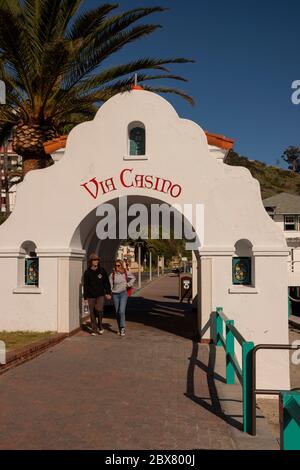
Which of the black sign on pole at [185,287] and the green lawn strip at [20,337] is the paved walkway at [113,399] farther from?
the black sign on pole at [185,287]

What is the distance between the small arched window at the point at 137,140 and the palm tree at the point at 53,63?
56.5 inches

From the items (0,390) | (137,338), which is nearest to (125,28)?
(137,338)

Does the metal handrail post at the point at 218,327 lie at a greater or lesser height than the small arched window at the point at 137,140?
lesser

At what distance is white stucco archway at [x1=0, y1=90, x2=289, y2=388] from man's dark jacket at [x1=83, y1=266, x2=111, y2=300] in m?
0.44

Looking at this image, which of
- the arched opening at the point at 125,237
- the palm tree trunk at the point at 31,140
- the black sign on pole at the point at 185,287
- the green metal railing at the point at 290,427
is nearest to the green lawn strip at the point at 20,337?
the arched opening at the point at 125,237

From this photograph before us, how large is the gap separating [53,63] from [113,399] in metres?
8.59

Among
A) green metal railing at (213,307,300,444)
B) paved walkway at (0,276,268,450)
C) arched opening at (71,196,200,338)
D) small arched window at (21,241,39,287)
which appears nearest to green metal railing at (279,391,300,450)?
green metal railing at (213,307,300,444)

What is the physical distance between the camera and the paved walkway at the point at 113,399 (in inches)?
197

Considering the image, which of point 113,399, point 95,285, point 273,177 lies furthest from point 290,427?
point 273,177

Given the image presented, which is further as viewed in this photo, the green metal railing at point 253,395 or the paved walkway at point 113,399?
the paved walkway at point 113,399

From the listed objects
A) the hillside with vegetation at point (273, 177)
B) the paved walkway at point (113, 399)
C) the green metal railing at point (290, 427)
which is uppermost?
the hillside with vegetation at point (273, 177)

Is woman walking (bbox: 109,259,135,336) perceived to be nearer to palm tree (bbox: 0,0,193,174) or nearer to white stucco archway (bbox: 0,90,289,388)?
white stucco archway (bbox: 0,90,289,388)

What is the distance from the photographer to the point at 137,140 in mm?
11664
